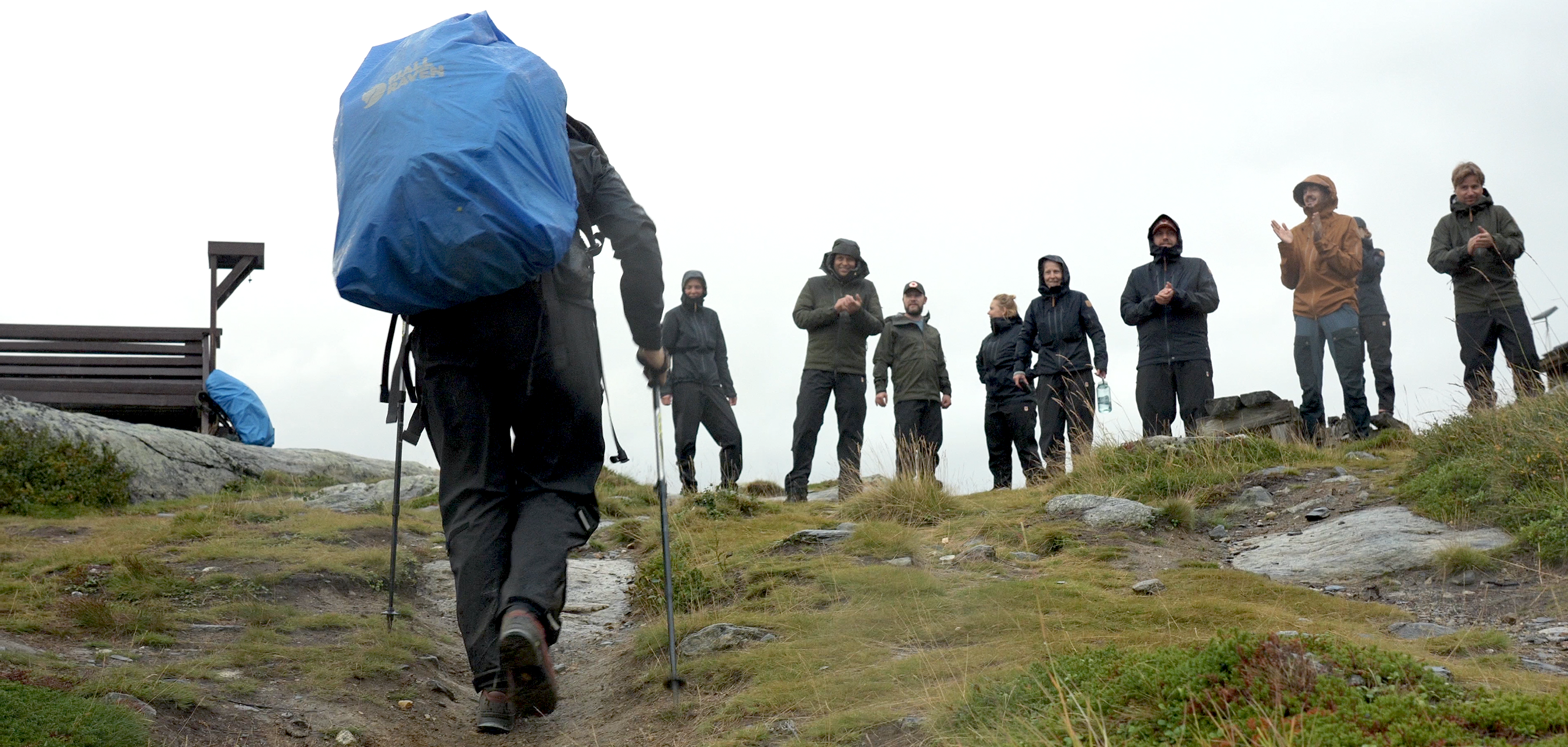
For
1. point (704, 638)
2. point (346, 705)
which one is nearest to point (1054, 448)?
point (704, 638)

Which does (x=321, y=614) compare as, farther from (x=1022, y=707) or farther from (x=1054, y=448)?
(x=1054, y=448)

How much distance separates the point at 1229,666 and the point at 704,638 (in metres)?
2.49

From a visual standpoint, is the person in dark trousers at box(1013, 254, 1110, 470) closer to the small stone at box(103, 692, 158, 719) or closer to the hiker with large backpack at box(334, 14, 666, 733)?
the hiker with large backpack at box(334, 14, 666, 733)

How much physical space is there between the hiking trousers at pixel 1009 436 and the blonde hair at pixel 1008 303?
45.3 inches

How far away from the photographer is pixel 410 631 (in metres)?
5.87

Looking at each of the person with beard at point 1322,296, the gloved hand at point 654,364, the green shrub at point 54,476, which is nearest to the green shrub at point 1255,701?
the gloved hand at point 654,364

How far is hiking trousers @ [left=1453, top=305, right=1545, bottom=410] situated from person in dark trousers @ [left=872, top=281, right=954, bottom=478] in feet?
14.9

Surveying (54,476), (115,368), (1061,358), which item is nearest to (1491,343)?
(1061,358)

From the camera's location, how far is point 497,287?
381 centimetres

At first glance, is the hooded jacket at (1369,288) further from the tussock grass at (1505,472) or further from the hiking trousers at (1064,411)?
the tussock grass at (1505,472)

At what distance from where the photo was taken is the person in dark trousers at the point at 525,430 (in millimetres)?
4074

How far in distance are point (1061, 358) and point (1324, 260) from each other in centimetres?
235

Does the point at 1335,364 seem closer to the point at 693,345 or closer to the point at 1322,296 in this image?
the point at 1322,296

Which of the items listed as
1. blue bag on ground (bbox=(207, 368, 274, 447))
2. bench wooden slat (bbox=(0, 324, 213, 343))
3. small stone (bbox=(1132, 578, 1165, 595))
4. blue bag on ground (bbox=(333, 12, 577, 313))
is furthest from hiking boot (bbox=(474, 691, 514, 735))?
bench wooden slat (bbox=(0, 324, 213, 343))
